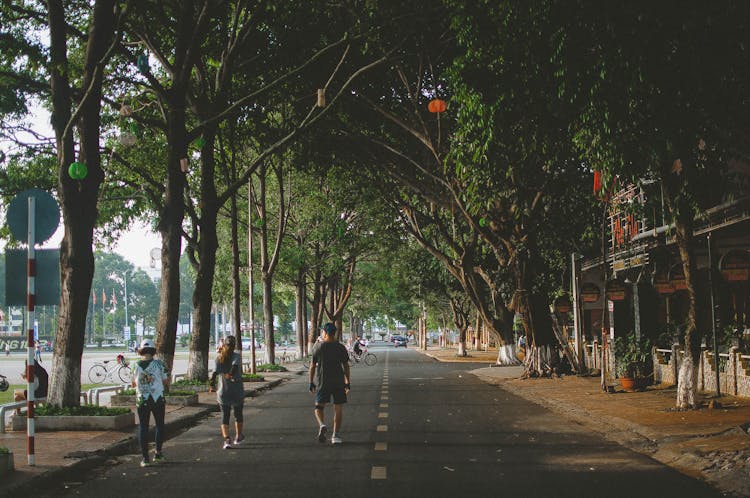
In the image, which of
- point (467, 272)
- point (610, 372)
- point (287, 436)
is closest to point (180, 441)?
point (287, 436)

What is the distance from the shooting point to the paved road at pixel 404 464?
8.72 metres

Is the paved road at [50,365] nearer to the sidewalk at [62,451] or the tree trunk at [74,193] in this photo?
the tree trunk at [74,193]

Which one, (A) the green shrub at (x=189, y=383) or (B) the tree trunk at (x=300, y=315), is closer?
(A) the green shrub at (x=189, y=383)

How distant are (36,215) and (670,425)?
9672mm

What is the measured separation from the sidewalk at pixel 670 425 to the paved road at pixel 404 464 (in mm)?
368

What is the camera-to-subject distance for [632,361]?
23.9 meters

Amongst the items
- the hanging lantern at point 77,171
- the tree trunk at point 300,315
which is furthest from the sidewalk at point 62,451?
the tree trunk at point 300,315

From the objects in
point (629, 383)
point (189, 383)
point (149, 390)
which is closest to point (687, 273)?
point (629, 383)

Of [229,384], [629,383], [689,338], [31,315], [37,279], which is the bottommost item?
[629,383]

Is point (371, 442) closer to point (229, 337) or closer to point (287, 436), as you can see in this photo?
point (287, 436)

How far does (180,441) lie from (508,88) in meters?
7.35

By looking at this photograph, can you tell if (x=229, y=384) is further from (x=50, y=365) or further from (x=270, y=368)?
(x=50, y=365)

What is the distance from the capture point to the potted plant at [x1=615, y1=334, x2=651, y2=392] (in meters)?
21.8

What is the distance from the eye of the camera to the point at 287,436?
45.0ft
